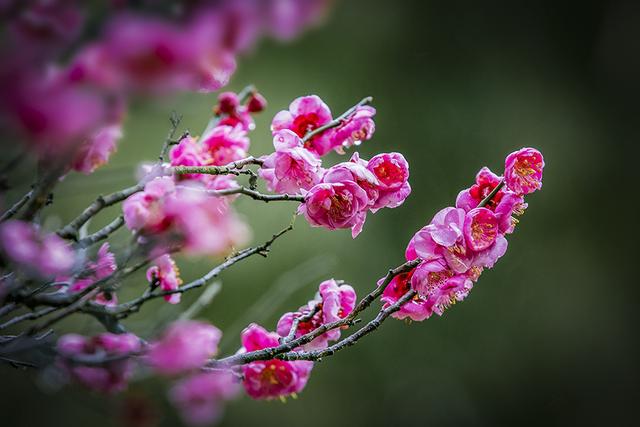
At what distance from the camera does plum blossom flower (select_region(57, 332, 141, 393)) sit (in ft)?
1.45

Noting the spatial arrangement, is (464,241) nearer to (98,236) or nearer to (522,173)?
(522,173)

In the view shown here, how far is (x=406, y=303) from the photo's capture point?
52 centimetres

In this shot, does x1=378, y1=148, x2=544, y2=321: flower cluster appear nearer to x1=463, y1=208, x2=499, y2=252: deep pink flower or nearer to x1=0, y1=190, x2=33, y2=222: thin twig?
x1=463, y1=208, x2=499, y2=252: deep pink flower

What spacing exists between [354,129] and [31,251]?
11.9 inches

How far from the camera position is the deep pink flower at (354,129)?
57 cm

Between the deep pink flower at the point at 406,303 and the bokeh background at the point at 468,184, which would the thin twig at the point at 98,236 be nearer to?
the deep pink flower at the point at 406,303

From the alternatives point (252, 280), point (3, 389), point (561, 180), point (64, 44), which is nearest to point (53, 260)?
point (64, 44)

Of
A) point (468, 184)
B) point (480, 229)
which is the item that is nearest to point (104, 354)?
point (480, 229)

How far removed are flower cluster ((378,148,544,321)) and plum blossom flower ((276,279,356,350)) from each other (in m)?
0.05

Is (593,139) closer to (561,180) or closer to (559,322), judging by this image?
(561,180)

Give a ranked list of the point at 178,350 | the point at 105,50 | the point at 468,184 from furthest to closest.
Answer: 1. the point at 468,184
2. the point at 178,350
3. the point at 105,50

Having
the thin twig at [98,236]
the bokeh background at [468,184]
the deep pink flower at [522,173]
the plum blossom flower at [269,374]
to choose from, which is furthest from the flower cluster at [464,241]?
the bokeh background at [468,184]

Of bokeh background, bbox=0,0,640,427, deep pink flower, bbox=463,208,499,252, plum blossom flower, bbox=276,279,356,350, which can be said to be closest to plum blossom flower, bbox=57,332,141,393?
plum blossom flower, bbox=276,279,356,350

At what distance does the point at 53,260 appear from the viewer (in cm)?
36
